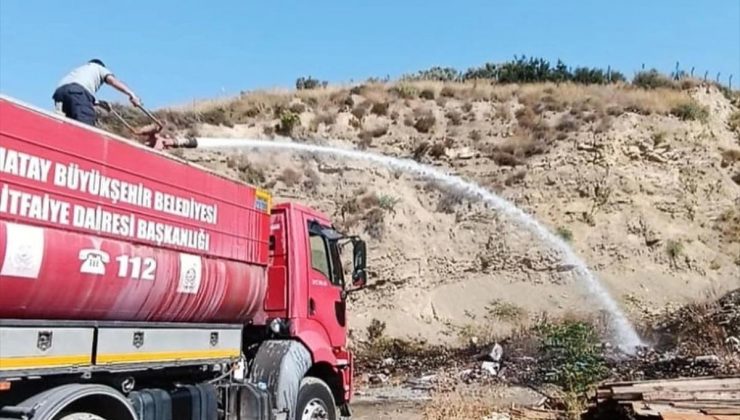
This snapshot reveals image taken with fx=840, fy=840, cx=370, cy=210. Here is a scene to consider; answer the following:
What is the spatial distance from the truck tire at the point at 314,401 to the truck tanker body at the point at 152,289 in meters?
0.02

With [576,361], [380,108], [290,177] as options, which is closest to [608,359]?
[576,361]

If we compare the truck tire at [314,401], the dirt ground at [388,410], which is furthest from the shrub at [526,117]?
the truck tire at [314,401]

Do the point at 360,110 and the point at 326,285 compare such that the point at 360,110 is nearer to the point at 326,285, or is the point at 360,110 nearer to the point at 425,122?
the point at 425,122

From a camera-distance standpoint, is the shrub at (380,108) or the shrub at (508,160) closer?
the shrub at (508,160)

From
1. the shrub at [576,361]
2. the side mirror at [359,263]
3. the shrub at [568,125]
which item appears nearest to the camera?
the side mirror at [359,263]

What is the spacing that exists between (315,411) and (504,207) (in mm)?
20959

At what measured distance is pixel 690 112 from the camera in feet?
112

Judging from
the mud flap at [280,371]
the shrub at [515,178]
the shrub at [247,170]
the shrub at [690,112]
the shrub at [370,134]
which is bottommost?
the mud flap at [280,371]

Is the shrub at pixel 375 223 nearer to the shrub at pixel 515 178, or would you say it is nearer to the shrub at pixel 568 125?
the shrub at pixel 515 178

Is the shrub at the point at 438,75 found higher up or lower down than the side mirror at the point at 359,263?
higher up

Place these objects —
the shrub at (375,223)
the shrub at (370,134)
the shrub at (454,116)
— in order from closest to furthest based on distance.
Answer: the shrub at (375,223) → the shrub at (370,134) → the shrub at (454,116)

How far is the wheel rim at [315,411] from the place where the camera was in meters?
10.1

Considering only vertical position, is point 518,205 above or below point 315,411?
above

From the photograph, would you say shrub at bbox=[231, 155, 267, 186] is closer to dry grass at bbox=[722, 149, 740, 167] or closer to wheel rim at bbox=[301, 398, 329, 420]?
dry grass at bbox=[722, 149, 740, 167]
